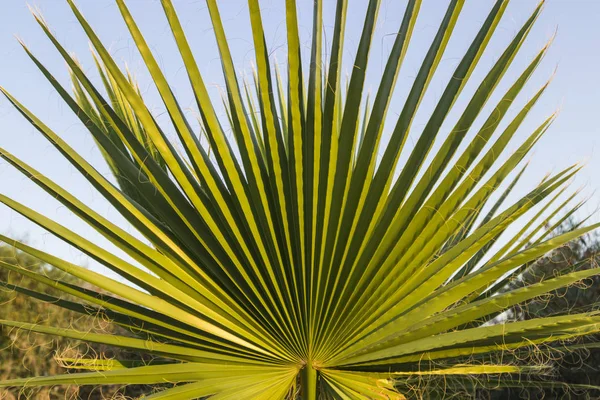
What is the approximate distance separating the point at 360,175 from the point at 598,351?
5456 mm

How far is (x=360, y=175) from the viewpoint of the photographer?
7.16 feet

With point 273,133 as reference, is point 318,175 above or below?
below

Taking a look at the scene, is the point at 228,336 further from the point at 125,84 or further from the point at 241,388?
the point at 125,84

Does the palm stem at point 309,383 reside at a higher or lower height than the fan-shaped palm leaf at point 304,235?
lower

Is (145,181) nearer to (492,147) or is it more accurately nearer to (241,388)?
(241,388)

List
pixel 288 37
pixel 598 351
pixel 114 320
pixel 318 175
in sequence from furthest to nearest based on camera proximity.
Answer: pixel 598 351 < pixel 114 320 < pixel 318 175 < pixel 288 37

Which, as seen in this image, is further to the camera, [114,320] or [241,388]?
[114,320]

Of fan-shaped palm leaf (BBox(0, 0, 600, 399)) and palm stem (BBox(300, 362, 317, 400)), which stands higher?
fan-shaped palm leaf (BBox(0, 0, 600, 399))

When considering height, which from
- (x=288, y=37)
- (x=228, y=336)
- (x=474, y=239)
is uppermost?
(x=288, y=37)

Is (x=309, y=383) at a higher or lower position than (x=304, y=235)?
lower

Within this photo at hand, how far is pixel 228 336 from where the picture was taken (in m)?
2.30

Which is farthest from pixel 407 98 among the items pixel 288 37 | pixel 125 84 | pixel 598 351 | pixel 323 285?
pixel 598 351

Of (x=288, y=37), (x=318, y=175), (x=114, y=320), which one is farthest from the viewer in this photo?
(x=114, y=320)

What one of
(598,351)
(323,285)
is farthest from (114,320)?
(598,351)
